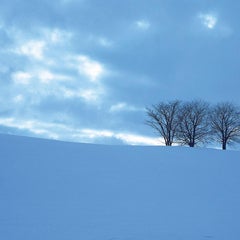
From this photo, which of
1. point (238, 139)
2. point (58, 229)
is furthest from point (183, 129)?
point (58, 229)

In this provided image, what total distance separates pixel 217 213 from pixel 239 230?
193 cm

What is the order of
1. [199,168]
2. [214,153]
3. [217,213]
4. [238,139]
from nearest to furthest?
[217,213] < [199,168] < [214,153] < [238,139]

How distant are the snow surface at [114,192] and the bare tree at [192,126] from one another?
25456 mm

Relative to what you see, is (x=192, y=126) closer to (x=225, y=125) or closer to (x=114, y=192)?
(x=225, y=125)

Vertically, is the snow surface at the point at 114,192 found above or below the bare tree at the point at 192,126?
below

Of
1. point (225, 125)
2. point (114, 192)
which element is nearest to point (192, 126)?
point (225, 125)

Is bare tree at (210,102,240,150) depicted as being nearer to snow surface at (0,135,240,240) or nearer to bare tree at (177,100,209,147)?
bare tree at (177,100,209,147)

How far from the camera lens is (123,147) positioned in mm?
22859

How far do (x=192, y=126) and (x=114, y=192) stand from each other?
36373mm

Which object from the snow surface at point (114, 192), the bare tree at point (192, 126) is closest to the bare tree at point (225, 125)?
the bare tree at point (192, 126)

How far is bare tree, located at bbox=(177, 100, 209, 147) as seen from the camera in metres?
48.2

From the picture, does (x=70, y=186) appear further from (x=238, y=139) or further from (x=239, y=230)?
(x=238, y=139)

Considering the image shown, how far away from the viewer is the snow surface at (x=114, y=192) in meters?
9.30

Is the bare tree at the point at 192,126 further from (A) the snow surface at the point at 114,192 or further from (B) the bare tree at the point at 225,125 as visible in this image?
(A) the snow surface at the point at 114,192
